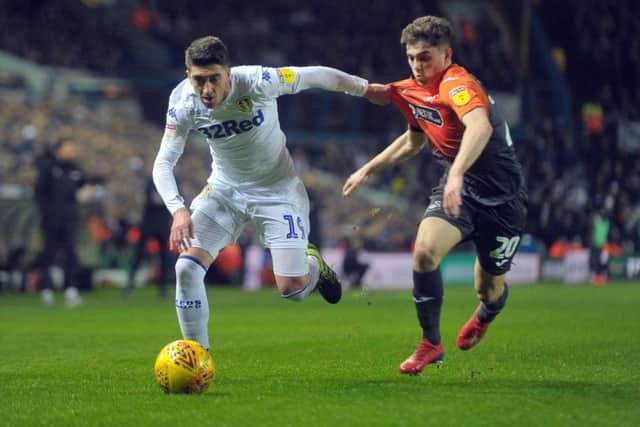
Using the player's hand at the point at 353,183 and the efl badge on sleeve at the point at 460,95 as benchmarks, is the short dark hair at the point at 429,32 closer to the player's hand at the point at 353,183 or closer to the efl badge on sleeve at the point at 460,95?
the efl badge on sleeve at the point at 460,95

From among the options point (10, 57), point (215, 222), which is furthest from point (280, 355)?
point (10, 57)

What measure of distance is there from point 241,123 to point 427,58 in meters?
1.35

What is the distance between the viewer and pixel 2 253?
70.1 ft

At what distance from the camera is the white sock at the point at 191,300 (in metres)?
7.91

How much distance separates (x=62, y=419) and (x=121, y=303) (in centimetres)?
1203

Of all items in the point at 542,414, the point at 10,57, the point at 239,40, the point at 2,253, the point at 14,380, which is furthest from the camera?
the point at 239,40

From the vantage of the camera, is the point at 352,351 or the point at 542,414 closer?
the point at 542,414

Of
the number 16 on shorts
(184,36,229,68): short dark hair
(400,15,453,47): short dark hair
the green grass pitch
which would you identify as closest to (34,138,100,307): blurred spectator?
the green grass pitch

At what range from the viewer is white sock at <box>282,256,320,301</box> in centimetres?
876

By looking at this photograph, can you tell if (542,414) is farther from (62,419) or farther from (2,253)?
(2,253)

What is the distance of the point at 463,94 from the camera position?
7270 mm

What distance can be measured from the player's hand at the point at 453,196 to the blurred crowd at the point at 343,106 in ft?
60.8

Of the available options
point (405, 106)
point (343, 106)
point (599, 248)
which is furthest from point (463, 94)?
point (343, 106)

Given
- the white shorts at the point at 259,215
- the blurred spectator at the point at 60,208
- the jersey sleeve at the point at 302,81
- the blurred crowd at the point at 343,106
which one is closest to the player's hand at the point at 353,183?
the jersey sleeve at the point at 302,81
